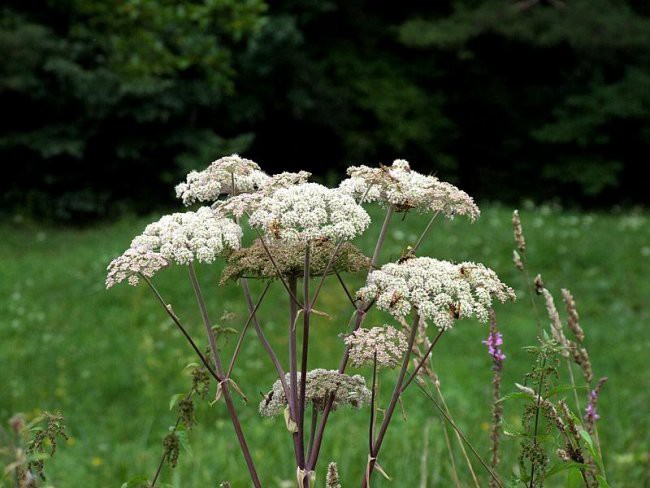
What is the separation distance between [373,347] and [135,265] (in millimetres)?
373

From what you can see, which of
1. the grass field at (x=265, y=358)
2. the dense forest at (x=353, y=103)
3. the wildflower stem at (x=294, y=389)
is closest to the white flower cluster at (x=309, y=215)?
the wildflower stem at (x=294, y=389)

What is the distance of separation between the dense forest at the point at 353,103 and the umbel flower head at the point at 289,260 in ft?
40.0

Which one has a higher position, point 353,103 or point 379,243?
point 379,243

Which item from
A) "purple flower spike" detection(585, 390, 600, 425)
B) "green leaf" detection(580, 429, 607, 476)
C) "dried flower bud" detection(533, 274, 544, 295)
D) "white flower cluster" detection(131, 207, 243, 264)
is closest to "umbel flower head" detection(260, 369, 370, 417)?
"white flower cluster" detection(131, 207, 243, 264)

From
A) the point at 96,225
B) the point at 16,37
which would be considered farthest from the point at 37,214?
the point at 16,37

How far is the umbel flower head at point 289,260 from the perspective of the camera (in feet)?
4.00

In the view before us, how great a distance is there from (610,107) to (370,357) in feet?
58.1

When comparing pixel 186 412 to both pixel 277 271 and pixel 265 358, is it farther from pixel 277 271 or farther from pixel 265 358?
pixel 265 358

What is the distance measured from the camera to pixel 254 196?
122 centimetres

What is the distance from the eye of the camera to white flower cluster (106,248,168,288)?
1183mm

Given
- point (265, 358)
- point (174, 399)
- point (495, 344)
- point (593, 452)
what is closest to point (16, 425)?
point (174, 399)

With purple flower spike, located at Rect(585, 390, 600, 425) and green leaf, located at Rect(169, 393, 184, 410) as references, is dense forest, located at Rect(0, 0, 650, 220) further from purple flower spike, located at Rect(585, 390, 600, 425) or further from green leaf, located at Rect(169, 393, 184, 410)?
green leaf, located at Rect(169, 393, 184, 410)

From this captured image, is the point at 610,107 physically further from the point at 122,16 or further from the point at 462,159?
the point at 122,16

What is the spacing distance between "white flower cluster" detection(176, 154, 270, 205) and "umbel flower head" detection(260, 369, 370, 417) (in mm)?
331
